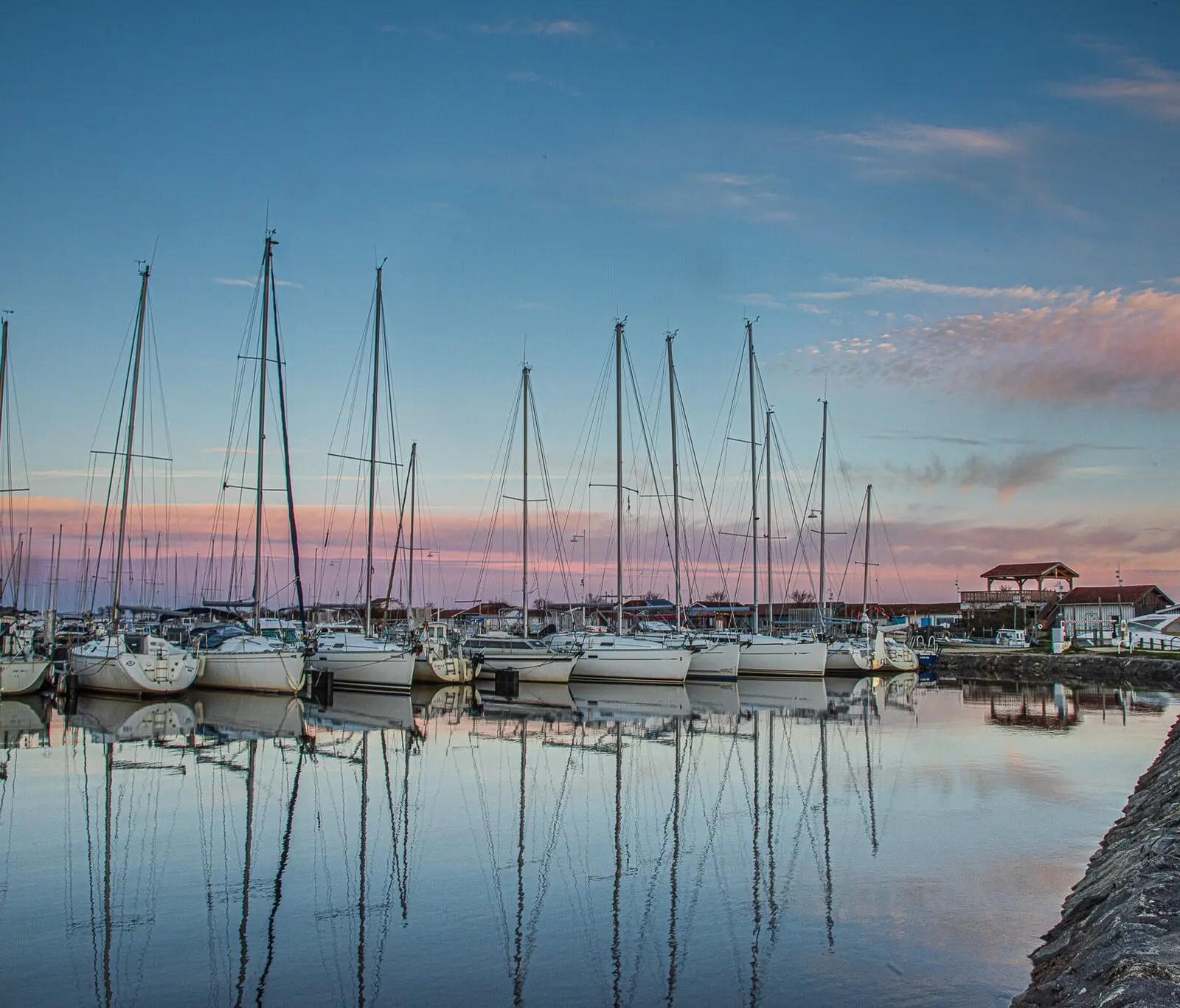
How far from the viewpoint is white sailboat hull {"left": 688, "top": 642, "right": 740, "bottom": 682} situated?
4962cm

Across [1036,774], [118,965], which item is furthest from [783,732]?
[118,965]

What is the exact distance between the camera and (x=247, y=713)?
32656mm

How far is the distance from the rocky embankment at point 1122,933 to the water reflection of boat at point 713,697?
2189 cm

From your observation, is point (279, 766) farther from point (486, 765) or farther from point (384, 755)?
point (486, 765)

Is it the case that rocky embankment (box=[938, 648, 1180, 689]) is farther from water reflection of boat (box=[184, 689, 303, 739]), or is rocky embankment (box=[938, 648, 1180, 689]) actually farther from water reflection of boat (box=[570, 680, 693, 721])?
water reflection of boat (box=[184, 689, 303, 739])

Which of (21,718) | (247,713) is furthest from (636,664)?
(21,718)

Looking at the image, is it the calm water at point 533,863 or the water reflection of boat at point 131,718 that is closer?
the calm water at point 533,863

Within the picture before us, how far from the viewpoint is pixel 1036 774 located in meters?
22.6

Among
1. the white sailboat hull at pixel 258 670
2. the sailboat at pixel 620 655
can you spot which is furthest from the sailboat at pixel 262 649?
the sailboat at pixel 620 655

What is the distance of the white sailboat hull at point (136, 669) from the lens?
36.9 meters

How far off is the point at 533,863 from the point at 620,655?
3271 centimetres

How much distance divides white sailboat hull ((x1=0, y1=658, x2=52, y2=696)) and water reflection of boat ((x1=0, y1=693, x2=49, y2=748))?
1.44 ft

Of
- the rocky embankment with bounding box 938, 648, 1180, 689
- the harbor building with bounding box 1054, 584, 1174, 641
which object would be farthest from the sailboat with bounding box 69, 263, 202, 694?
the harbor building with bounding box 1054, 584, 1174, 641

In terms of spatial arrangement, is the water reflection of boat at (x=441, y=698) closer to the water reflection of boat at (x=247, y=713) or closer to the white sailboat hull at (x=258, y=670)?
the water reflection of boat at (x=247, y=713)
